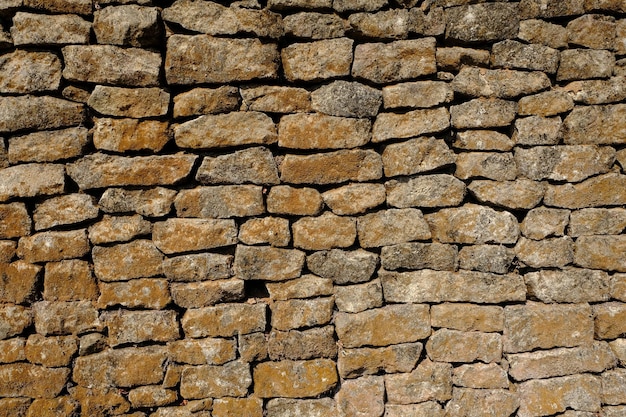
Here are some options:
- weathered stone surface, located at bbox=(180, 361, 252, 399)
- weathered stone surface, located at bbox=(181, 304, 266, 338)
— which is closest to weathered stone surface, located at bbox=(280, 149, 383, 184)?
weathered stone surface, located at bbox=(181, 304, 266, 338)

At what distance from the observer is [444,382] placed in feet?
8.83

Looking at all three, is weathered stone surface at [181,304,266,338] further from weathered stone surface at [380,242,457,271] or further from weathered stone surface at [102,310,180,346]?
weathered stone surface at [380,242,457,271]

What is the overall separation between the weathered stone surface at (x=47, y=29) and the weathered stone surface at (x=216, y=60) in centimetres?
47

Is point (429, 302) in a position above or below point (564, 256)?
below

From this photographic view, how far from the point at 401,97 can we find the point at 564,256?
4.32 ft

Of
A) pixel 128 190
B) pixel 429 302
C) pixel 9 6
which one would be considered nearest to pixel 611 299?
pixel 429 302

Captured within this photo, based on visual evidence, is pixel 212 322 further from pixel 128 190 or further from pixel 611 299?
pixel 611 299

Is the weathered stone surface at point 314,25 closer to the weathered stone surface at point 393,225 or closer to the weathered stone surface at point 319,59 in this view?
the weathered stone surface at point 319,59

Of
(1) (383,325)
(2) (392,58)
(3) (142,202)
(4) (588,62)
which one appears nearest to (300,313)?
(1) (383,325)

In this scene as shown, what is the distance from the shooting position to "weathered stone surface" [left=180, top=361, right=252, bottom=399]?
2609 millimetres

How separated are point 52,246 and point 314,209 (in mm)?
1449

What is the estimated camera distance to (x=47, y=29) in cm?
240

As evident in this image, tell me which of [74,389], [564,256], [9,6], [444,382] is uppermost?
[9,6]

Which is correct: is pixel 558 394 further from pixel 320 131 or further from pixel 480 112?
pixel 320 131
